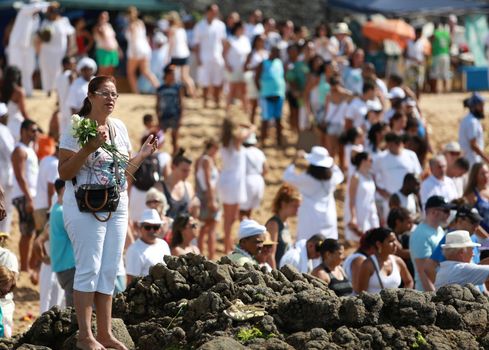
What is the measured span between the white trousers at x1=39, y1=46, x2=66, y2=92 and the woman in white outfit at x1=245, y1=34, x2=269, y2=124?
123 inches

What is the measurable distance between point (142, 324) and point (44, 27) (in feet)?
43.6

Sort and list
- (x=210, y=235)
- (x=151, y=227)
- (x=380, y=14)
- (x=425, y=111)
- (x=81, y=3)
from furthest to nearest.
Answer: (x=380, y=14) < (x=81, y=3) < (x=425, y=111) < (x=210, y=235) < (x=151, y=227)

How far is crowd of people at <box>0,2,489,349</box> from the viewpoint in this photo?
314 inches

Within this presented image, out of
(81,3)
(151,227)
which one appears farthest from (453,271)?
(81,3)

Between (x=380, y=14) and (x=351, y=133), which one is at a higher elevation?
(x=380, y=14)

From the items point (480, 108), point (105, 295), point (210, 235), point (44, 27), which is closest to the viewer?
point (105, 295)

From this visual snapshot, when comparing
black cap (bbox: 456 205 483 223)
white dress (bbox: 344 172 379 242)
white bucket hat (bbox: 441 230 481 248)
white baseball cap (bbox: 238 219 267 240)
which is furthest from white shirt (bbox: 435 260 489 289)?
white dress (bbox: 344 172 379 242)

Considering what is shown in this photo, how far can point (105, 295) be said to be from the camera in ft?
26.2

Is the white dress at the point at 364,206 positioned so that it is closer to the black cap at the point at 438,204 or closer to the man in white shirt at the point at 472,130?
the man in white shirt at the point at 472,130

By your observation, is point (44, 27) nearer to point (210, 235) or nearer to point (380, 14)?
point (210, 235)

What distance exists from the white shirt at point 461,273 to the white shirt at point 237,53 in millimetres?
11784

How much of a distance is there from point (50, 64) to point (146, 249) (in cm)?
1127

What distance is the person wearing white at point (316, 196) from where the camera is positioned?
45.8ft

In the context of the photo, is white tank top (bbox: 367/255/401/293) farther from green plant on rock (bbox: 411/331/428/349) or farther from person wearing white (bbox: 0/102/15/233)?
person wearing white (bbox: 0/102/15/233)
